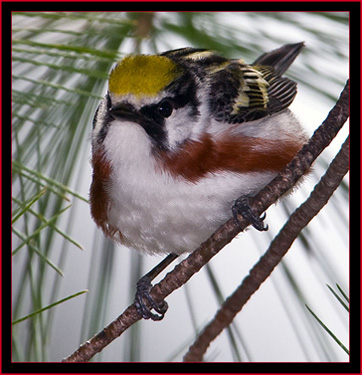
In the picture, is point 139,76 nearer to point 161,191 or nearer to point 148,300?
point 161,191

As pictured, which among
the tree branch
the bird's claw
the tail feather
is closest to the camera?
the tree branch

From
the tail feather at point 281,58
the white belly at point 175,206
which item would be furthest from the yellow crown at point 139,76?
the tail feather at point 281,58

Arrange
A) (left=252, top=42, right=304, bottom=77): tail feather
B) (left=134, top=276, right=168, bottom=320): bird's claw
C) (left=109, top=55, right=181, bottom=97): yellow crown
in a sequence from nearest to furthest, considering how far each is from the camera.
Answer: (left=109, top=55, right=181, bottom=97): yellow crown < (left=134, top=276, right=168, bottom=320): bird's claw < (left=252, top=42, right=304, bottom=77): tail feather

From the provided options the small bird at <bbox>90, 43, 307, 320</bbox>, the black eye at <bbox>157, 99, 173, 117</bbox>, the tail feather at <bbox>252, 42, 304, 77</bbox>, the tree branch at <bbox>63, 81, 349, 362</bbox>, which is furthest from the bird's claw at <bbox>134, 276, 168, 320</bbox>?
the tail feather at <bbox>252, 42, 304, 77</bbox>

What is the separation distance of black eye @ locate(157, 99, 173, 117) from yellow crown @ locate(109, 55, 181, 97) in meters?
0.03

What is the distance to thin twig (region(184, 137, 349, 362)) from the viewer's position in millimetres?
944

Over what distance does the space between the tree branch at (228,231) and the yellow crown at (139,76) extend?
308mm

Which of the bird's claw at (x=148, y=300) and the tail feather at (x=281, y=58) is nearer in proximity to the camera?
the bird's claw at (x=148, y=300)

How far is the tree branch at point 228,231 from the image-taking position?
35.3 inches

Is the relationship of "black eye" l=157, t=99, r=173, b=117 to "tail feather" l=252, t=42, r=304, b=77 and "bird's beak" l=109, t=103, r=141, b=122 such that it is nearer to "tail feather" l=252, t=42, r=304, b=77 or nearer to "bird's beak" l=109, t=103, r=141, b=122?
"bird's beak" l=109, t=103, r=141, b=122

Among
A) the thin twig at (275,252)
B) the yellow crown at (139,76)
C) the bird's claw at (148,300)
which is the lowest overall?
the bird's claw at (148,300)

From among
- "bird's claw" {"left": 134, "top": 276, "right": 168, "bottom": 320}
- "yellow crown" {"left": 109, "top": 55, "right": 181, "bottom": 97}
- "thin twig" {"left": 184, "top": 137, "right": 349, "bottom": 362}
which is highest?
"yellow crown" {"left": 109, "top": 55, "right": 181, "bottom": 97}

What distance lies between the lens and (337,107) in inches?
35.0

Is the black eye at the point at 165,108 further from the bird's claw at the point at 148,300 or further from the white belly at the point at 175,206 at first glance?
the bird's claw at the point at 148,300
